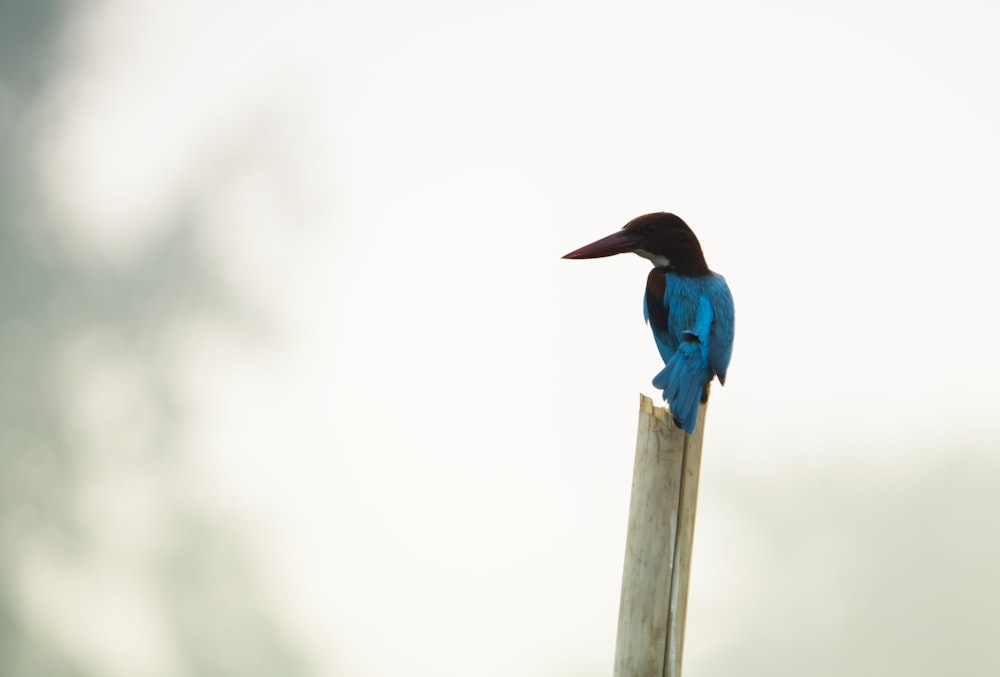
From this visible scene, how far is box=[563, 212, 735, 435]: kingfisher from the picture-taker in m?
3.75

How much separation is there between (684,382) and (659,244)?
995 millimetres

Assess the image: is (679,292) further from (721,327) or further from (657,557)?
(657,557)

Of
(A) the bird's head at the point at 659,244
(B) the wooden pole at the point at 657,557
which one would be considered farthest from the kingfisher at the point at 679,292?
(B) the wooden pole at the point at 657,557

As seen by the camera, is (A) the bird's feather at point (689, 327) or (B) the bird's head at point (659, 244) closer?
(A) the bird's feather at point (689, 327)

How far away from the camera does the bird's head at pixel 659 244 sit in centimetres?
409

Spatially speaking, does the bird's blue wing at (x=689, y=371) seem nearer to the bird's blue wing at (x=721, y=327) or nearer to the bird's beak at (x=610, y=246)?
the bird's blue wing at (x=721, y=327)

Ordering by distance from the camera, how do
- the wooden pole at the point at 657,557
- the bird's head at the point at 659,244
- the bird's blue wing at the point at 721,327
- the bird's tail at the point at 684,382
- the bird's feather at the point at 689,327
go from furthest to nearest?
the bird's head at the point at 659,244
the bird's blue wing at the point at 721,327
the bird's feather at the point at 689,327
the bird's tail at the point at 684,382
the wooden pole at the point at 657,557

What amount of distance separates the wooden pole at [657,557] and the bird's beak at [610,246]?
4.13 ft

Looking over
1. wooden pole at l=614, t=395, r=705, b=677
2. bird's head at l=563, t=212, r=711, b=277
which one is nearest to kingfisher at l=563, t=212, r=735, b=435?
bird's head at l=563, t=212, r=711, b=277

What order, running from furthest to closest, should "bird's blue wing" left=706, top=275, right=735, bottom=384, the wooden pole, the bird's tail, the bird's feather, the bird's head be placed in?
the bird's head, "bird's blue wing" left=706, top=275, right=735, bottom=384, the bird's feather, the bird's tail, the wooden pole

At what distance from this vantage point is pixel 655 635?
117 inches

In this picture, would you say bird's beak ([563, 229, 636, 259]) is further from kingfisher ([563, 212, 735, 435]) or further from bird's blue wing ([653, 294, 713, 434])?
bird's blue wing ([653, 294, 713, 434])

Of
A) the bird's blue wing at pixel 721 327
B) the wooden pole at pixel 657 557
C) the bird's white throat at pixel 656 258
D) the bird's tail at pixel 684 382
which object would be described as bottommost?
the wooden pole at pixel 657 557

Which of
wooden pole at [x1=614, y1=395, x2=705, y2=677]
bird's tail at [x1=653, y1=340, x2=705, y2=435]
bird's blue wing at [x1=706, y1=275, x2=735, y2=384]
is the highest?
bird's blue wing at [x1=706, y1=275, x2=735, y2=384]
